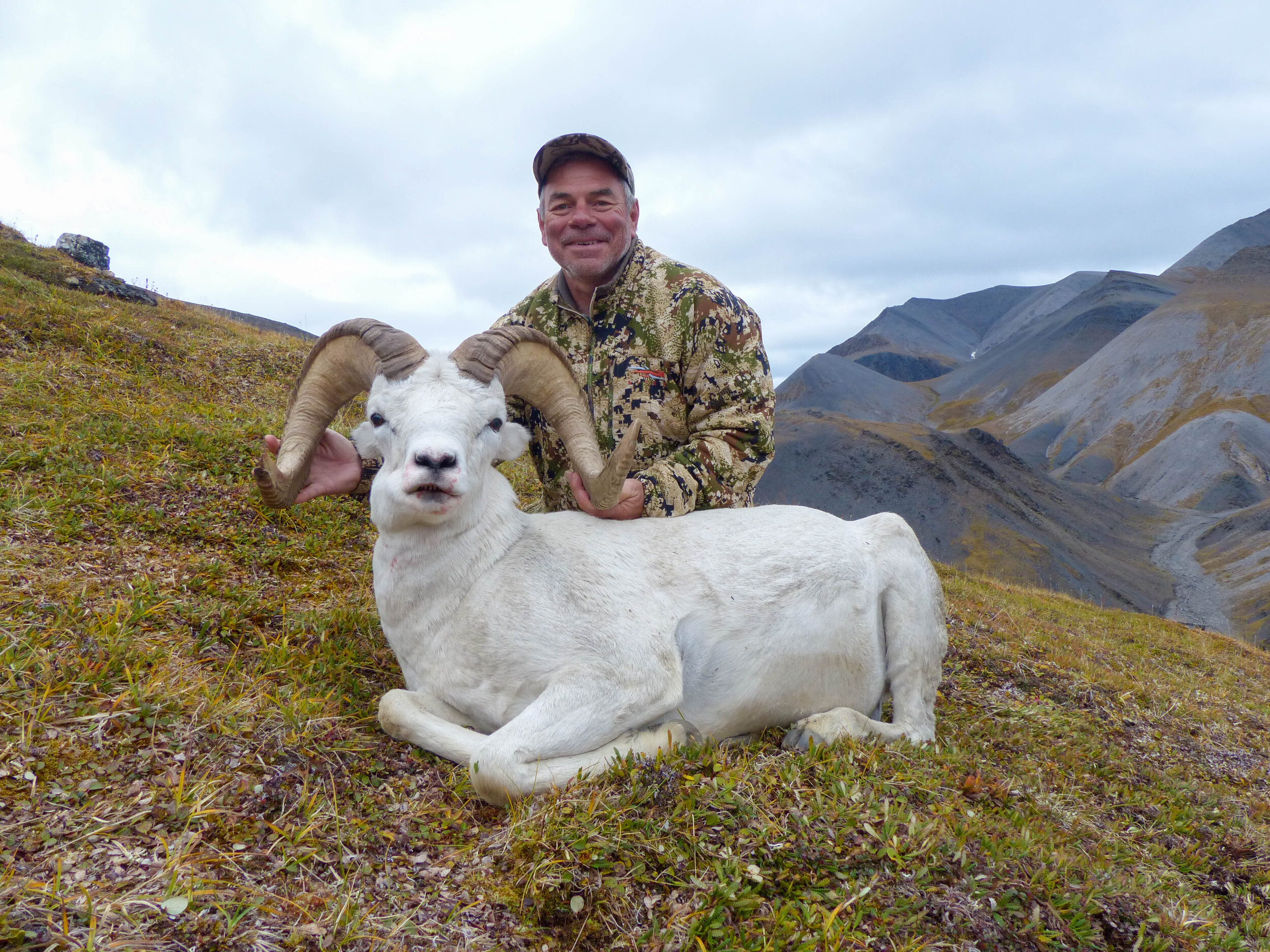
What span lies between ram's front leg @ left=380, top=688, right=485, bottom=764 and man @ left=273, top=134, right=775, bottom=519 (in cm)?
197

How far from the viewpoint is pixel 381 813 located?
11.9 feet

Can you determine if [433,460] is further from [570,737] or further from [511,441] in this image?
[570,737]

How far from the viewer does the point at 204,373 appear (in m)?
12.8

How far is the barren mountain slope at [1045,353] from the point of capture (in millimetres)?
131125

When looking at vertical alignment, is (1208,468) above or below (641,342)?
below

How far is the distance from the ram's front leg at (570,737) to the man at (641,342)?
1.88 m

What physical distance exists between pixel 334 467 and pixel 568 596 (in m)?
2.27

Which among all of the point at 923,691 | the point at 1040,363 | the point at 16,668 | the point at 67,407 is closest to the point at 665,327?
the point at 923,691

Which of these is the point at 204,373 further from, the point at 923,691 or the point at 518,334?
the point at 923,691

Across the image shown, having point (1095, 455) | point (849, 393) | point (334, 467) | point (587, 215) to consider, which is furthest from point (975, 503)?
point (849, 393)

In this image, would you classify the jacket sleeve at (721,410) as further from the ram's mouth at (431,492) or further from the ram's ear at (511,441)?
the ram's mouth at (431,492)

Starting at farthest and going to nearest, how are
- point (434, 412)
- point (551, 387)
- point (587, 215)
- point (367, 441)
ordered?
point (587, 215) → point (551, 387) → point (367, 441) → point (434, 412)

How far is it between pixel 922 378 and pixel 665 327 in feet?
608

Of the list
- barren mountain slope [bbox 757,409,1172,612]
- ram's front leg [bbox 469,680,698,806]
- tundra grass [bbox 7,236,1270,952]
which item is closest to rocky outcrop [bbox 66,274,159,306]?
tundra grass [bbox 7,236,1270,952]
